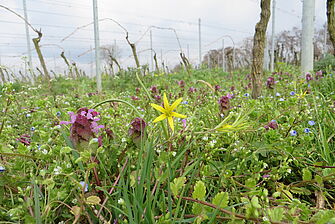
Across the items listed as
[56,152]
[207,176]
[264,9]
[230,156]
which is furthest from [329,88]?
[56,152]

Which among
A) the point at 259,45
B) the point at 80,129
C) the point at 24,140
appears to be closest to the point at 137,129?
the point at 80,129

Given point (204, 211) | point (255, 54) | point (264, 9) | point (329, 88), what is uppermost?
point (264, 9)

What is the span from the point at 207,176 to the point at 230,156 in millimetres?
230

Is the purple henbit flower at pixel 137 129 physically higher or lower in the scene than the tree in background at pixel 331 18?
lower


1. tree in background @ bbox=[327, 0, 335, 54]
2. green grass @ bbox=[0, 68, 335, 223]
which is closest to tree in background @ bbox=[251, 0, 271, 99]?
green grass @ bbox=[0, 68, 335, 223]

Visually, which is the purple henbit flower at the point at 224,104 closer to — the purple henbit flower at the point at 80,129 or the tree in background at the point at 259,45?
the purple henbit flower at the point at 80,129

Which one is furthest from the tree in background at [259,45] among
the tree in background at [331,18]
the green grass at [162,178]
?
the tree in background at [331,18]

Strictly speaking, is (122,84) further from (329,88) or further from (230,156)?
(230,156)

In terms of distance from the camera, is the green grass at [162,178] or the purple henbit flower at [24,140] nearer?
the green grass at [162,178]

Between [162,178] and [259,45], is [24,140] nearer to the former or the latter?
[162,178]

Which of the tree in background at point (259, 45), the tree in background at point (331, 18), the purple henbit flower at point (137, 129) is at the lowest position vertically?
the purple henbit flower at point (137, 129)

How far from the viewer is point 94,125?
0.74m

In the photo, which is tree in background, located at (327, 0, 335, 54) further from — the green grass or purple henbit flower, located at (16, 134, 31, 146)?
purple henbit flower, located at (16, 134, 31, 146)

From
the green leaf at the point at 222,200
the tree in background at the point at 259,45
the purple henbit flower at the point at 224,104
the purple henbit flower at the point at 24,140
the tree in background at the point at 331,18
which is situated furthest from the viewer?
the tree in background at the point at 331,18
